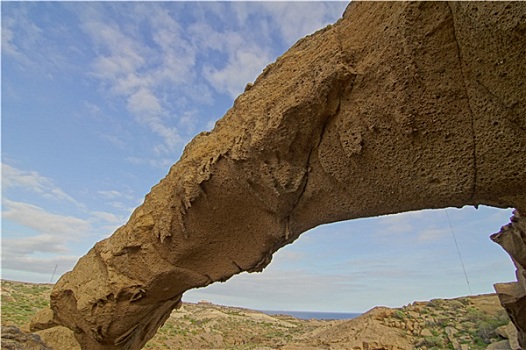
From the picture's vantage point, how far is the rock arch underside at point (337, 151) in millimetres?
2533

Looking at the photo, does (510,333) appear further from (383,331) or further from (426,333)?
(383,331)

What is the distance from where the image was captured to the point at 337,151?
343cm

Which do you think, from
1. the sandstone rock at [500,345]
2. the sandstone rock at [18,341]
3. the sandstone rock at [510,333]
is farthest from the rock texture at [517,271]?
the sandstone rock at [18,341]

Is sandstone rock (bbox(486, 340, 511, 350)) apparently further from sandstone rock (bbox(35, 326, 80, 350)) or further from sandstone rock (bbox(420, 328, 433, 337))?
sandstone rock (bbox(35, 326, 80, 350))

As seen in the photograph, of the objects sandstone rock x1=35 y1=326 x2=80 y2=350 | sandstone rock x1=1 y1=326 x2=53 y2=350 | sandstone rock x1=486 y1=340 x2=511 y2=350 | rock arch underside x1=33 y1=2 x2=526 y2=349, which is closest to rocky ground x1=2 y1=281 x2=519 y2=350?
sandstone rock x1=486 y1=340 x2=511 y2=350

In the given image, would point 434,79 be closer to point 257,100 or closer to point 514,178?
point 514,178

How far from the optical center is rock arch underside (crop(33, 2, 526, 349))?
253 cm

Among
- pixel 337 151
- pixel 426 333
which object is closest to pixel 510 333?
pixel 426 333

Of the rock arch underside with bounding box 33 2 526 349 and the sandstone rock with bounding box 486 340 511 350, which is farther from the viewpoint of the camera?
the sandstone rock with bounding box 486 340 511 350

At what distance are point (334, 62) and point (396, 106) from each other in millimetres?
648

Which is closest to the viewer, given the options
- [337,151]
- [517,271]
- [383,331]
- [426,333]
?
[337,151]

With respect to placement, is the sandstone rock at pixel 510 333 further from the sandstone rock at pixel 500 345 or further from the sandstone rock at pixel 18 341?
the sandstone rock at pixel 18 341

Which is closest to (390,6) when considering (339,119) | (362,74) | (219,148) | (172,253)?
(362,74)

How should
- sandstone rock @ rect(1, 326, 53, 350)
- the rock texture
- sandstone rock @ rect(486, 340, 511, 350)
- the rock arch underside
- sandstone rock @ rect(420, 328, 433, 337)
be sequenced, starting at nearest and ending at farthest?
the rock arch underside
sandstone rock @ rect(1, 326, 53, 350)
the rock texture
sandstone rock @ rect(486, 340, 511, 350)
sandstone rock @ rect(420, 328, 433, 337)
